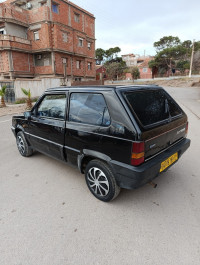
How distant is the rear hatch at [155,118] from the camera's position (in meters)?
2.19

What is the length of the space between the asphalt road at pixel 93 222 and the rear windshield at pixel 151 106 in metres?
1.23

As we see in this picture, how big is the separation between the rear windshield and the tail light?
31 centimetres

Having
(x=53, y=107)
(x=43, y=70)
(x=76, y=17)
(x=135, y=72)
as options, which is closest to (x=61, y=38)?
(x=43, y=70)

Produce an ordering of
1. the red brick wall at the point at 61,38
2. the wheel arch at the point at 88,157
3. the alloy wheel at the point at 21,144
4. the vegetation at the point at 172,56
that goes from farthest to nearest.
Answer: the vegetation at the point at 172,56, the red brick wall at the point at 61,38, the alloy wheel at the point at 21,144, the wheel arch at the point at 88,157

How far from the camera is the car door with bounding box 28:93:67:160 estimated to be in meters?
2.96

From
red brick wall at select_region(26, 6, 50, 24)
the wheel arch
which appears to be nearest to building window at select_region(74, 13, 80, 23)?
red brick wall at select_region(26, 6, 50, 24)

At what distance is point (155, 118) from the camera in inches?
95.5

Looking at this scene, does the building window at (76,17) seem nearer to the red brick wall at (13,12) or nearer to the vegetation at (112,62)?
the red brick wall at (13,12)

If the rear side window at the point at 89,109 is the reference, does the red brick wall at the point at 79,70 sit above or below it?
above

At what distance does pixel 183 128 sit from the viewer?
2.98m

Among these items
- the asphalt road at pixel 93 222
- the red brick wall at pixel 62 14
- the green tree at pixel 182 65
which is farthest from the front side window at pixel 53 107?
the green tree at pixel 182 65

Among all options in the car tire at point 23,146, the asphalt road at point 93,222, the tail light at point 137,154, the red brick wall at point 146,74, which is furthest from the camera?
the red brick wall at point 146,74

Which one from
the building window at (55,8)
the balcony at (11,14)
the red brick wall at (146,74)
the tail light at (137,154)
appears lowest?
the tail light at (137,154)

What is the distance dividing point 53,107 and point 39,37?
22.4 m
